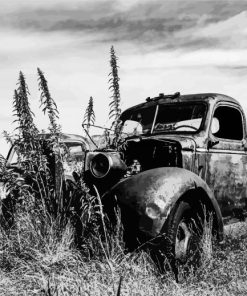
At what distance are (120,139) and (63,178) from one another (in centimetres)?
82

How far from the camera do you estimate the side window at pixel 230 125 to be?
19.8 feet

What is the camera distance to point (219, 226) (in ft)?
15.9

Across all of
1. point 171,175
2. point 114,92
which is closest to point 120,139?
point 114,92

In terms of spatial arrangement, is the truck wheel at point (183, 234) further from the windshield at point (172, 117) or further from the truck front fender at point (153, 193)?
the windshield at point (172, 117)

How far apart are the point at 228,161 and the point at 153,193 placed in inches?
74.0

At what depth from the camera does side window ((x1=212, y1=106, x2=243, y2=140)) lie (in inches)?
238

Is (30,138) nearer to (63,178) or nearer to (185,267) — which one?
(63,178)

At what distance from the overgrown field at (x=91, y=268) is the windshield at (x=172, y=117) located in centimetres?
163

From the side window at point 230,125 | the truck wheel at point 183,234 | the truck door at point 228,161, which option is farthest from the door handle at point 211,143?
the truck wheel at point 183,234

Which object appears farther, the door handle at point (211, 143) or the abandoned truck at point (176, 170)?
the door handle at point (211, 143)

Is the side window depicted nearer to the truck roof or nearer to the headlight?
the truck roof

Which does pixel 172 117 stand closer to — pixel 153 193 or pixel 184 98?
pixel 184 98

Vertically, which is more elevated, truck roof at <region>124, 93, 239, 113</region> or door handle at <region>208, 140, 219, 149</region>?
truck roof at <region>124, 93, 239, 113</region>

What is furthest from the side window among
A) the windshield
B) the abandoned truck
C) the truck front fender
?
the truck front fender
